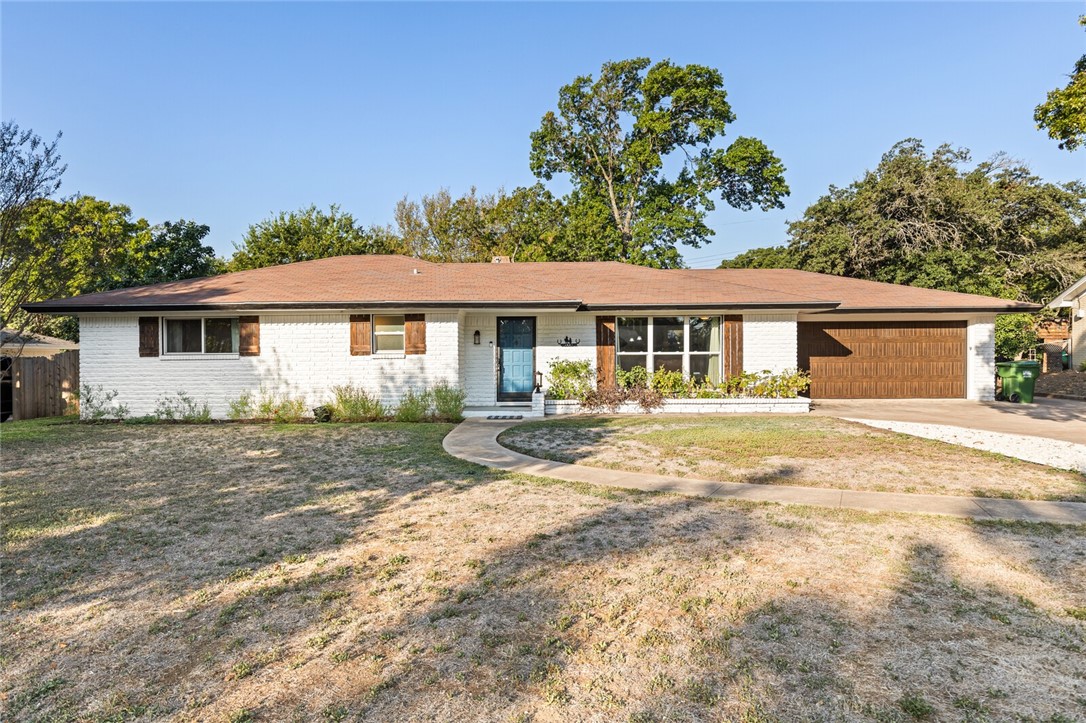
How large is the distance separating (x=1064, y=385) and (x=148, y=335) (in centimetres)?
2801

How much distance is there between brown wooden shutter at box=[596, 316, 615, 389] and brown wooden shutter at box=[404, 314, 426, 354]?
455 centimetres

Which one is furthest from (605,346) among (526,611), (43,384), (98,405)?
(43,384)

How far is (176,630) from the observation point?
3229mm

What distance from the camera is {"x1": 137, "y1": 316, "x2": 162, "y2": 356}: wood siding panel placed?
13.4 m

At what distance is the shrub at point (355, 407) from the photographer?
517 inches

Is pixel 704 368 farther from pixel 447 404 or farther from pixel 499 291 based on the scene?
pixel 447 404

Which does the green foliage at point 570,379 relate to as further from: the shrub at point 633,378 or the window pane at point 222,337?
the window pane at point 222,337

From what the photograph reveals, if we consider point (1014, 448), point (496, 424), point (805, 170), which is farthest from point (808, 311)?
point (805, 170)

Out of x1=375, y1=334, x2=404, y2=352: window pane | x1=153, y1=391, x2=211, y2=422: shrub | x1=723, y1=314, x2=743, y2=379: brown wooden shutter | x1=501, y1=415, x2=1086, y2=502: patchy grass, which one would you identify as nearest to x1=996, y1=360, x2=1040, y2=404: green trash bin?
x1=501, y1=415, x2=1086, y2=502: patchy grass

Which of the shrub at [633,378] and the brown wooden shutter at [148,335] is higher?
the brown wooden shutter at [148,335]

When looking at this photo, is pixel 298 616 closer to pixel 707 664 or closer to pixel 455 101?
pixel 707 664

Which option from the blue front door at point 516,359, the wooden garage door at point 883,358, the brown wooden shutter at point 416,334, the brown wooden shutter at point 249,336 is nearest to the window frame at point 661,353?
the blue front door at point 516,359

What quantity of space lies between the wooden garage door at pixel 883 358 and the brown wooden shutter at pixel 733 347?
3094 millimetres

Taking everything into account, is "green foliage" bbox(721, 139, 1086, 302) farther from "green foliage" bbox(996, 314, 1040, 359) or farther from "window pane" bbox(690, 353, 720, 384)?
"window pane" bbox(690, 353, 720, 384)
